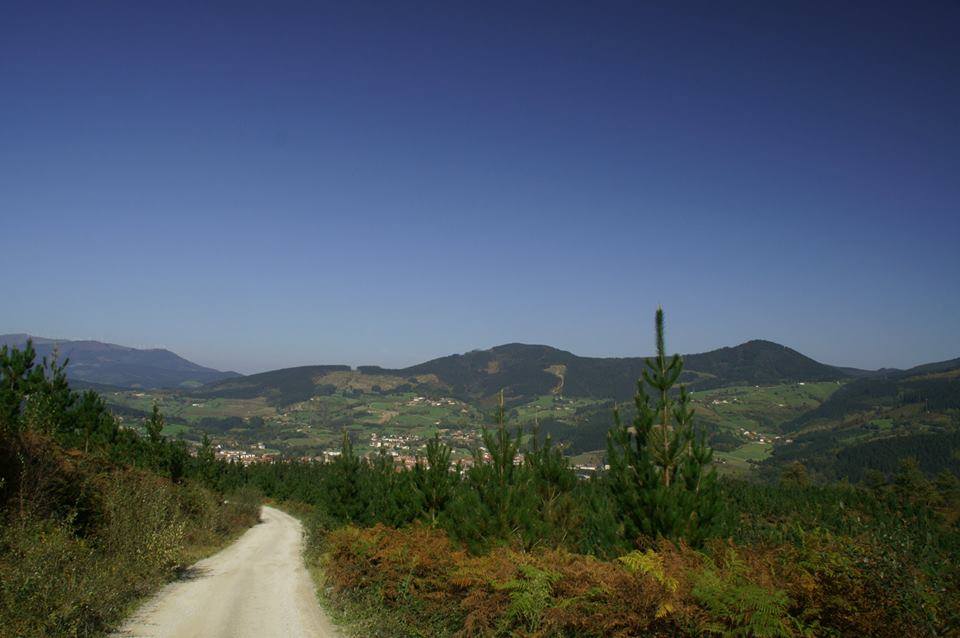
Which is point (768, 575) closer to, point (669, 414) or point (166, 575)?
point (669, 414)

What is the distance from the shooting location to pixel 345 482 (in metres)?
Answer: 28.8

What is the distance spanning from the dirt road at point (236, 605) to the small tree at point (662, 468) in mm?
8953

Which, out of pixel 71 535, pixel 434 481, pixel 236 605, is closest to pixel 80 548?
pixel 71 535

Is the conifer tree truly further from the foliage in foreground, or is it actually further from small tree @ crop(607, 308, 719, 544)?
the foliage in foreground

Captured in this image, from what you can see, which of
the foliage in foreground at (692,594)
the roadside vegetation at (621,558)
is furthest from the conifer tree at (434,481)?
the foliage in foreground at (692,594)

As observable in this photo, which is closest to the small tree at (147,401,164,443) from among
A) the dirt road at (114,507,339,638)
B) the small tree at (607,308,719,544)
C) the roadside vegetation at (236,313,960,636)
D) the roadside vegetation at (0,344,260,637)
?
the roadside vegetation at (0,344,260,637)

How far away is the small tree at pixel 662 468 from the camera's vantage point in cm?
1557

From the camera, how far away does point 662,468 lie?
16.6 m

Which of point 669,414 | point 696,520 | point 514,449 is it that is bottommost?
point 696,520

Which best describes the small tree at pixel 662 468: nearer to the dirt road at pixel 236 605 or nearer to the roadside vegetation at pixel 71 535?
the dirt road at pixel 236 605

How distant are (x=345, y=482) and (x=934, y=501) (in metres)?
83.2

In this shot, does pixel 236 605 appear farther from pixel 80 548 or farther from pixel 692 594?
pixel 692 594

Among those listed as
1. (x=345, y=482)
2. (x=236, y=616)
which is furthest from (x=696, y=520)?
(x=345, y=482)

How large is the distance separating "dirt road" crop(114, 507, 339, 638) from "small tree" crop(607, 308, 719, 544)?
29.4 ft
